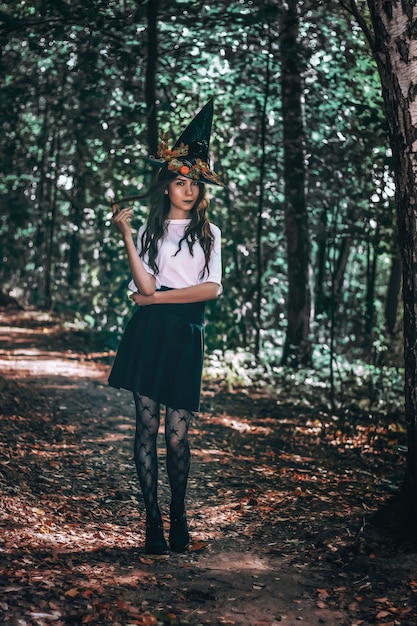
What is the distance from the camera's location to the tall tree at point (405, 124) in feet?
16.7

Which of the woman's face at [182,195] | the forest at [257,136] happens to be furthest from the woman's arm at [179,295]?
the forest at [257,136]

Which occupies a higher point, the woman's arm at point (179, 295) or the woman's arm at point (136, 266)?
the woman's arm at point (136, 266)

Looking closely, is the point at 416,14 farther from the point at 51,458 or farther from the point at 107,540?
the point at 51,458

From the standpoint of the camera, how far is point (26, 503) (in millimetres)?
5469

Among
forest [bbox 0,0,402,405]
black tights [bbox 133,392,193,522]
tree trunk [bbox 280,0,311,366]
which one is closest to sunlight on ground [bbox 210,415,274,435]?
forest [bbox 0,0,402,405]

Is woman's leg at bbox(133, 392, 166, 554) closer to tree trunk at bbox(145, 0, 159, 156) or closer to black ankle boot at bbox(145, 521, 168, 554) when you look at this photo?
black ankle boot at bbox(145, 521, 168, 554)

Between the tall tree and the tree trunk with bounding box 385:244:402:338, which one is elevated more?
the tall tree

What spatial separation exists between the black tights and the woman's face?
124 centimetres

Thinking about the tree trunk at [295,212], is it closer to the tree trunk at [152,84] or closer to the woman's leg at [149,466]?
the tree trunk at [152,84]

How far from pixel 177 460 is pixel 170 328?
848mm

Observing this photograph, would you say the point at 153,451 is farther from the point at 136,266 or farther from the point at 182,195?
the point at 182,195

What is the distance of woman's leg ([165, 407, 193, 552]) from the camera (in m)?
4.78

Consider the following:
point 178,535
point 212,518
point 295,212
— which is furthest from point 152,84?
point 178,535

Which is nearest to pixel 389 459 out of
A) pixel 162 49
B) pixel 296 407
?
pixel 296 407
